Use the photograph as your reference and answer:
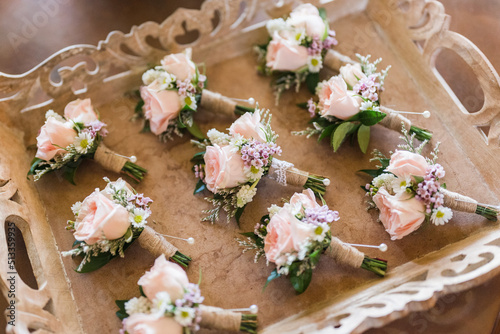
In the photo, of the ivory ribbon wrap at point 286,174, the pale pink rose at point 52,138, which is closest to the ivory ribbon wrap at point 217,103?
the ivory ribbon wrap at point 286,174

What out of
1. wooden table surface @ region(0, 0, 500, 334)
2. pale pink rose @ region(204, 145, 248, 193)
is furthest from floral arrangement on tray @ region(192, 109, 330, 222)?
wooden table surface @ region(0, 0, 500, 334)

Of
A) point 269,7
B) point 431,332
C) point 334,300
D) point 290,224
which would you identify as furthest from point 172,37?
point 431,332

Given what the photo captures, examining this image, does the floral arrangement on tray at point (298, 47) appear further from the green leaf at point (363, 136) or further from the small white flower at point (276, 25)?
the green leaf at point (363, 136)

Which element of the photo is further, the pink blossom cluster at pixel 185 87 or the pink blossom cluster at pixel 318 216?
the pink blossom cluster at pixel 185 87

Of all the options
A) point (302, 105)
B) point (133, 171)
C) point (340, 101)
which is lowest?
point (133, 171)

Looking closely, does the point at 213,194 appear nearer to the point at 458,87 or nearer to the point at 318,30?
the point at 318,30

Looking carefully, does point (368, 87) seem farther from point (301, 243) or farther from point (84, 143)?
point (84, 143)

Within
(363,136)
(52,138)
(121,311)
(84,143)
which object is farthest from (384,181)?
(52,138)
